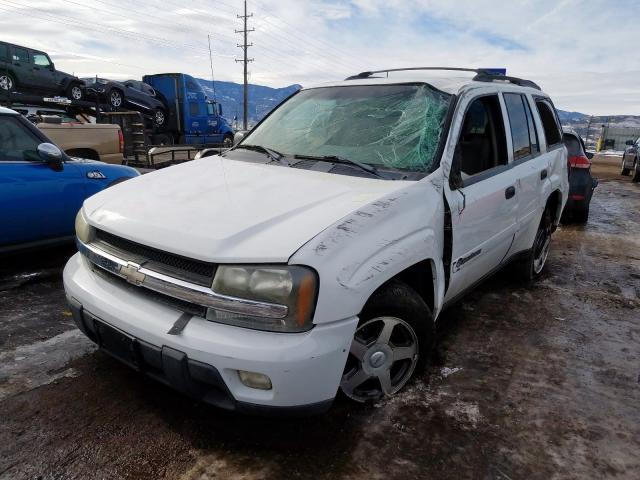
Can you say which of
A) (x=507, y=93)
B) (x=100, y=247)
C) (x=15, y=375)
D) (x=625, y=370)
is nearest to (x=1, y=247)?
(x=15, y=375)

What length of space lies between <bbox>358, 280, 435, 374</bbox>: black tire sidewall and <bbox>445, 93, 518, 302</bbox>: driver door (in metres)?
0.39

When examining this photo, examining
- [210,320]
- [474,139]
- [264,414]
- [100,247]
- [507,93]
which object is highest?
[507,93]

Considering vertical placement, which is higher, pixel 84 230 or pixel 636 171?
pixel 84 230

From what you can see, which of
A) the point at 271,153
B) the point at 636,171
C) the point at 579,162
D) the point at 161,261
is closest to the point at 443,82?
the point at 271,153

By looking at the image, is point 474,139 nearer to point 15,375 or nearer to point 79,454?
point 79,454

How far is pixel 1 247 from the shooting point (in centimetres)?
407

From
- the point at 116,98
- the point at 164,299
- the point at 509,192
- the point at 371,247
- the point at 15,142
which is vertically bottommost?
the point at 164,299

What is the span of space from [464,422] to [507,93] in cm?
252

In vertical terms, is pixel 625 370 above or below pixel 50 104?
below

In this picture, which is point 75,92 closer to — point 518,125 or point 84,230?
point 84,230

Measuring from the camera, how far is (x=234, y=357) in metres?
1.85

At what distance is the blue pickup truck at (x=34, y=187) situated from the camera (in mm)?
4039

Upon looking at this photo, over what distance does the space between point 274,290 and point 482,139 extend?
6.97 ft

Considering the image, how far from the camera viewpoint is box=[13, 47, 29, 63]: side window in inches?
563
